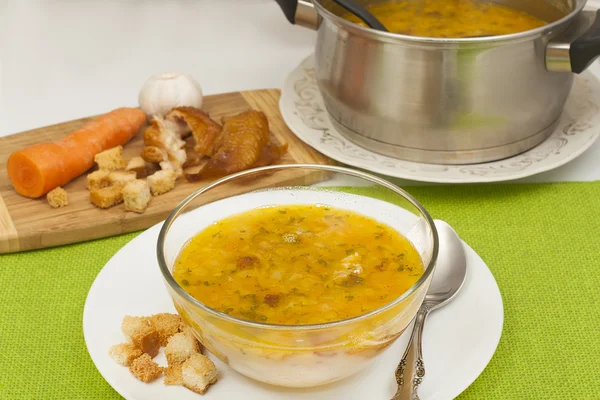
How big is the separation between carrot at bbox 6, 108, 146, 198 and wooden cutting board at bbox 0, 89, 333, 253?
42 mm

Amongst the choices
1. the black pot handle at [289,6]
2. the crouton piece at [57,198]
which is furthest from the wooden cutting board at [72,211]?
the black pot handle at [289,6]

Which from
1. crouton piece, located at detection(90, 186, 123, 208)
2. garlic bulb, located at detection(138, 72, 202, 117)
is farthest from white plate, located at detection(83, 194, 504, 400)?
garlic bulb, located at detection(138, 72, 202, 117)

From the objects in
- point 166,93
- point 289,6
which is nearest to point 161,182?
point 166,93

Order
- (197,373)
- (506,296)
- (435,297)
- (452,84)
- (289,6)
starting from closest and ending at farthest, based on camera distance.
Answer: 1. (197,373)
2. (435,297)
3. (506,296)
4. (452,84)
5. (289,6)

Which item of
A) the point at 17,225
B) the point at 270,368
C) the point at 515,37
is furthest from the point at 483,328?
the point at 17,225

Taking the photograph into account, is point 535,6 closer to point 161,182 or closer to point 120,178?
point 161,182

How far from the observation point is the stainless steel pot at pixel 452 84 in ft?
8.34

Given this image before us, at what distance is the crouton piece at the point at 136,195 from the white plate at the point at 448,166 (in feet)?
2.11

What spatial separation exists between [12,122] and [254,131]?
114 cm

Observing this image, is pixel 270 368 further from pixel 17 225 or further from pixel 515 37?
pixel 515 37

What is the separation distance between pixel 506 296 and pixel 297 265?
72 centimetres

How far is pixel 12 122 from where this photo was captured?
340cm

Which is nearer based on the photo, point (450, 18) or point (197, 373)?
point (197, 373)

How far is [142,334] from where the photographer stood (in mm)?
1831
